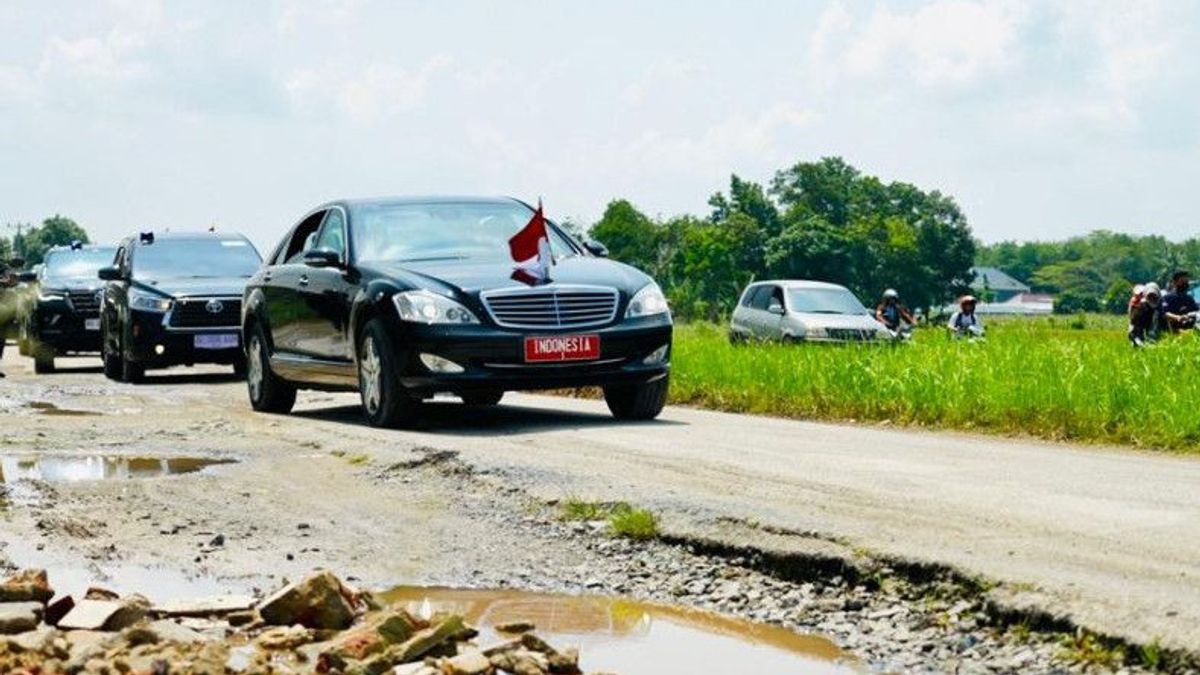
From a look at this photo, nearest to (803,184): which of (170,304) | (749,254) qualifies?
(749,254)

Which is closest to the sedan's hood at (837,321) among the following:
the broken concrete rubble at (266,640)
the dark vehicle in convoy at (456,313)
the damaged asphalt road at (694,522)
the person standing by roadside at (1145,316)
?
the person standing by roadside at (1145,316)

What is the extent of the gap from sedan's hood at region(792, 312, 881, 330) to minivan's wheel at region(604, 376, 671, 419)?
573 inches

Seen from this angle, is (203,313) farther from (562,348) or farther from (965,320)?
(965,320)

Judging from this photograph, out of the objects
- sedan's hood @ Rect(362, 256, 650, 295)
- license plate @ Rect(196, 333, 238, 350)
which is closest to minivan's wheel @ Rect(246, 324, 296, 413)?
sedan's hood @ Rect(362, 256, 650, 295)

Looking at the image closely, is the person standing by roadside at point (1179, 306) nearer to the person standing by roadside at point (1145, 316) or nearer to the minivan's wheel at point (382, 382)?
the person standing by roadside at point (1145, 316)

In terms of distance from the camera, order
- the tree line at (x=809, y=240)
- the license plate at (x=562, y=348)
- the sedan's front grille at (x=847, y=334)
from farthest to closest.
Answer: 1. the tree line at (x=809, y=240)
2. the sedan's front grille at (x=847, y=334)
3. the license plate at (x=562, y=348)

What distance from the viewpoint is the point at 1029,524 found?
7.30 metres

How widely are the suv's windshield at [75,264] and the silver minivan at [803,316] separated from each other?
9.97 meters

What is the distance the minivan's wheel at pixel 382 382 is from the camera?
12.5 metres

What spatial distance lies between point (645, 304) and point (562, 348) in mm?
777

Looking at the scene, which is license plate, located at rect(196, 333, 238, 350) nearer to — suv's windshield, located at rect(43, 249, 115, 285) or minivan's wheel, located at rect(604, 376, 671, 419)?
suv's windshield, located at rect(43, 249, 115, 285)

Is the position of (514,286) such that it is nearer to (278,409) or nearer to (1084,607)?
(278,409)

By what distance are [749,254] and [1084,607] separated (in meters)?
129

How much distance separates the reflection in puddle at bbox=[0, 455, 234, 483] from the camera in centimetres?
1018
